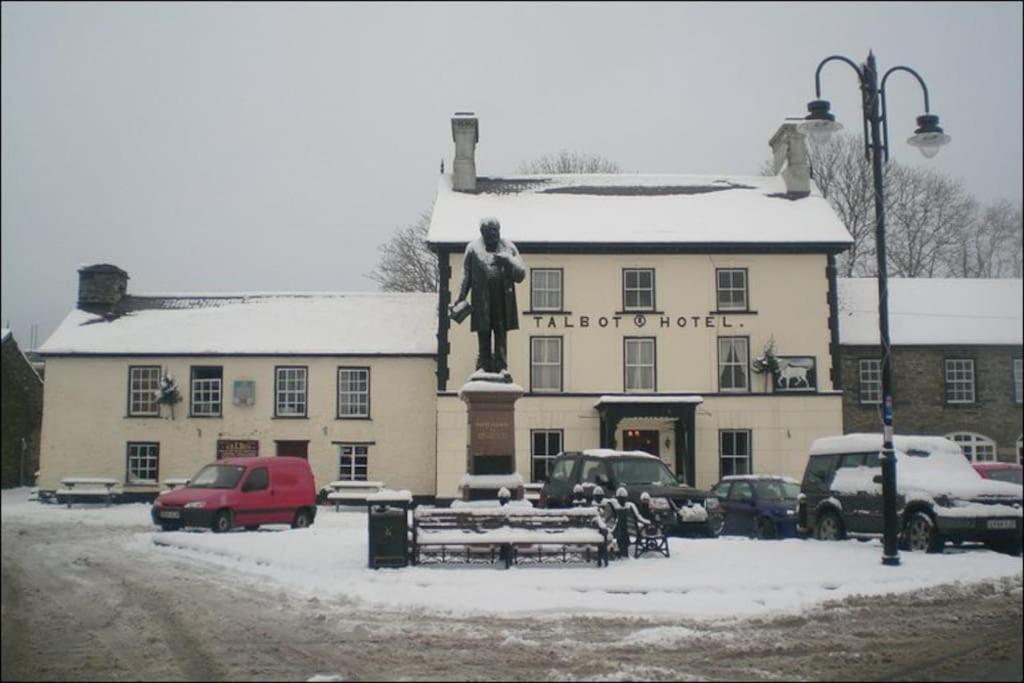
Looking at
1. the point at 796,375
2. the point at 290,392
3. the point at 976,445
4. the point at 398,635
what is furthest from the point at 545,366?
the point at 398,635

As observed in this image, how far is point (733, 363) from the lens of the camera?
33.2m

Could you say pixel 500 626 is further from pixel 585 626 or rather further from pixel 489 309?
pixel 489 309

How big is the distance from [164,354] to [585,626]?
26.9 meters

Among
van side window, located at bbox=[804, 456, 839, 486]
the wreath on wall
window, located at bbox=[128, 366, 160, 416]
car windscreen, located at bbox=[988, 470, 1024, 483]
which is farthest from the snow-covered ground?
window, located at bbox=[128, 366, 160, 416]

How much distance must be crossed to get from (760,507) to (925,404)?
1460 centimetres

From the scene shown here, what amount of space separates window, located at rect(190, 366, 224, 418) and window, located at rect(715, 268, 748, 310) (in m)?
17.1

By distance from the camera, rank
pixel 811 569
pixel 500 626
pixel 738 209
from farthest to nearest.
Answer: pixel 738 209
pixel 811 569
pixel 500 626

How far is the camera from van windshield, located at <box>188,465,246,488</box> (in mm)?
21347

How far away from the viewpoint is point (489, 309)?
57.4ft

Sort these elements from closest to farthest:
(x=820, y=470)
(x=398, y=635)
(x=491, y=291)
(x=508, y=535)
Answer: (x=398, y=635) < (x=508, y=535) < (x=491, y=291) < (x=820, y=470)

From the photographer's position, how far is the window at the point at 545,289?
33.4 meters

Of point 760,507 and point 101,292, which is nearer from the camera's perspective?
point 760,507

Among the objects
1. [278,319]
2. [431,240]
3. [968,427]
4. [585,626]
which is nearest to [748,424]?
[968,427]

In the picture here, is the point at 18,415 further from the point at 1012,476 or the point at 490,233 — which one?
the point at 490,233
